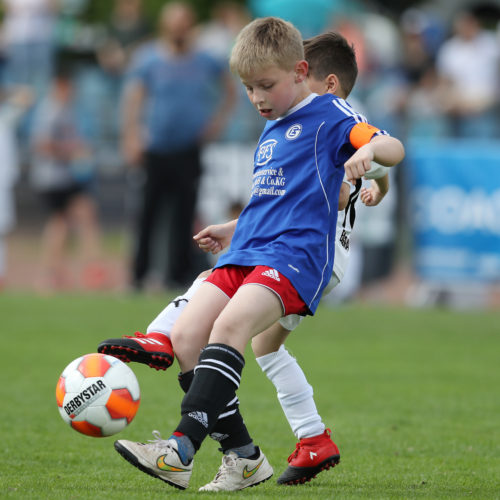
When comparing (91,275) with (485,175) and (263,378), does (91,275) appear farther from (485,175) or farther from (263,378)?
(263,378)

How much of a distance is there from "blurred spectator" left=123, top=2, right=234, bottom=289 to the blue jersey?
27.5 feet

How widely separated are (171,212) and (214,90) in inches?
68.2

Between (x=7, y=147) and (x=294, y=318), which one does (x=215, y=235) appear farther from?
(x=7, y=147)

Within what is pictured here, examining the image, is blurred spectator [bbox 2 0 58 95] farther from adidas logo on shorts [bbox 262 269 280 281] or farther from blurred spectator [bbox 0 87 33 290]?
adidas logo on shorts [bbox 262 269 280 281]

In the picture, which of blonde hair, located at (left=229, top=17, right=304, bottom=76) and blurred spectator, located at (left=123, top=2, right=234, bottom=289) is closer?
blonde hair, located at (left=229, top=17, right=304, bottom=76)

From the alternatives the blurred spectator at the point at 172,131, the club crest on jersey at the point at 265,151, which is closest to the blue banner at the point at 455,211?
the blurred spectator at the point at 172,131

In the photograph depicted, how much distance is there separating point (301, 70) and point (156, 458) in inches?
68.2

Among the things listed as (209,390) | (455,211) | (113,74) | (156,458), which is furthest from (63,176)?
(156,458)

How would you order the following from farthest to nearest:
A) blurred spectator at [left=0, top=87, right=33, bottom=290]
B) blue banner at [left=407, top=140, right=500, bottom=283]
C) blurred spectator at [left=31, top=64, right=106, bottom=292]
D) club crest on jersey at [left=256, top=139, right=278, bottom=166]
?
blurred spectator at [left=31, top=64, right=106, bottom=292]
blurred spectator at [left=0, top=87, right=33, bottom=290]
blue banner at [left=407, top=140, right=500, bottom=283]
club crest on jersey at [left=256, top=139, right=278, bottom=166]

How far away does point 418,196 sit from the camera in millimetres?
13508

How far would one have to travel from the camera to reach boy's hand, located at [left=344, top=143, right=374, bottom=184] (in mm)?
4141

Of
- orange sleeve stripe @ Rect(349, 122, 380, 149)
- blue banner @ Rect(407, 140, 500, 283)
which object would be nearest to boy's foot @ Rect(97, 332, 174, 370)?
orange sleeve stripe @ Rect(349, 122, 380, 149)

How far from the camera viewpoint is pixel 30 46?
17.0m

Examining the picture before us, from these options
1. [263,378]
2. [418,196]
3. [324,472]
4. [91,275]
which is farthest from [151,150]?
[324,472]
